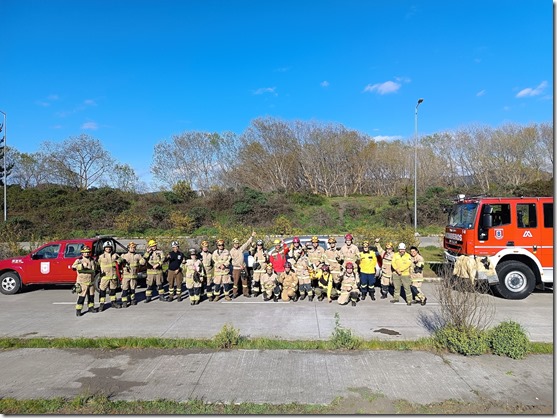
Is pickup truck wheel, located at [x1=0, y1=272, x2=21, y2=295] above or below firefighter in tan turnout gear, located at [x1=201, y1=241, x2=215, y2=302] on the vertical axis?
below

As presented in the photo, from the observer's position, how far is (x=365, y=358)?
19.7 feet

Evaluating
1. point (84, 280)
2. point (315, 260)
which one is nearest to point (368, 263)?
point (315, 260)

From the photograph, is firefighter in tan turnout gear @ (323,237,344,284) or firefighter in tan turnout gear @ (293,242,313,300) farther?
firefighter in tan turnout gear @ (323,237,344,284)

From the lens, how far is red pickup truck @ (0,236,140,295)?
11.3 metres

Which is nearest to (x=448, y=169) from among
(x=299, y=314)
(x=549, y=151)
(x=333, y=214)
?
(x=549, y=151)

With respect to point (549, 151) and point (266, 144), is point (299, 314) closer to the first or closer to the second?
point (266, 144)

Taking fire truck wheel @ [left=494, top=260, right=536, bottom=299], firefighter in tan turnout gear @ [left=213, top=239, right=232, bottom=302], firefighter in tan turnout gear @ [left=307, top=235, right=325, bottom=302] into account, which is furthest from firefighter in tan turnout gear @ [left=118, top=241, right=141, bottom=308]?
fire truck wheel @ [left=494, top=260, right=536, bottom=299]

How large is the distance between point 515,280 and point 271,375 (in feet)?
26.1

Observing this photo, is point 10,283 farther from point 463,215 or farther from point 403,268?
point 463,215

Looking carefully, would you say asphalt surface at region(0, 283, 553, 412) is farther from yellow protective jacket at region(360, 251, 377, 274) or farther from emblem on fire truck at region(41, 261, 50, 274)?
emblem on fire truck at region(41, 261, 50, 274)

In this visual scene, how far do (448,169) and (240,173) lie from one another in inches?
1001

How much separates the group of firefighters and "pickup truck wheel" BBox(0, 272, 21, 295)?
135 inches

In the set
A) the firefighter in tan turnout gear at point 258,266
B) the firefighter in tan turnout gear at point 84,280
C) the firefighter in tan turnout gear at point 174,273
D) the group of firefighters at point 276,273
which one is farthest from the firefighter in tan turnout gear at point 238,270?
the firefighter in tan turnout gear at point 84,280

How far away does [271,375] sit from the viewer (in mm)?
5402
